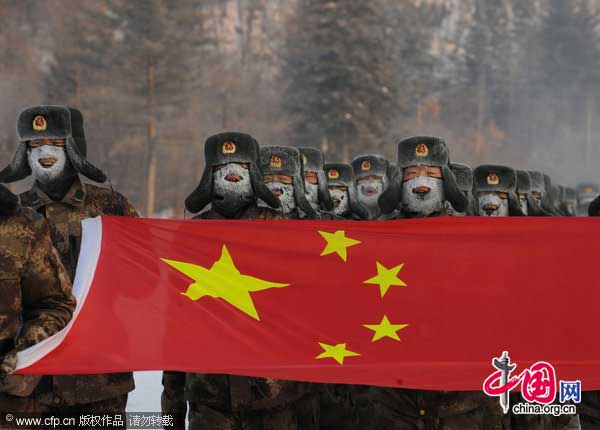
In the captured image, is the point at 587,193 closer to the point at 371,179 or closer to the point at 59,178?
the point at 371,179

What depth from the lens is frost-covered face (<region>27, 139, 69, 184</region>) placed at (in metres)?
6.63

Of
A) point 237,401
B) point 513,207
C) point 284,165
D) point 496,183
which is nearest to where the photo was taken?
point 237,401

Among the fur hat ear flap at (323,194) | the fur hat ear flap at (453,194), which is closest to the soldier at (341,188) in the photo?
the fur hat ear flap at (323,194)

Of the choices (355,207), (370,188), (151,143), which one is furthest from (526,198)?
(151,143)

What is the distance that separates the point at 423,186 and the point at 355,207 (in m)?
4.23

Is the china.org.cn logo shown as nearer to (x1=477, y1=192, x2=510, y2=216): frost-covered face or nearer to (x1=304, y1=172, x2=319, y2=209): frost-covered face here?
(x1=477, y1=192, x2=510, y2=216): frost-covered face

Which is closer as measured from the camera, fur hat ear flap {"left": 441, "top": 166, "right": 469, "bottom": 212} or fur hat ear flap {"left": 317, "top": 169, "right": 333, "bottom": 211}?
fur hat ear flap {"left": 441, "top": 166, "right": 469, "bottom": 212}

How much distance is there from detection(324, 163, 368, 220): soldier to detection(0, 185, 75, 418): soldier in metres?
6.48

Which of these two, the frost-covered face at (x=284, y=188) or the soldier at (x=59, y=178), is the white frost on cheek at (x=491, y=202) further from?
the soldier at (x=59, y=178)

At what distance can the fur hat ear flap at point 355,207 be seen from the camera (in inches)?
437

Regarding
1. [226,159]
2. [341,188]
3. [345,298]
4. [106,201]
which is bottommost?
[345,298]

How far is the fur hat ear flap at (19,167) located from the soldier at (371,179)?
22.1 feet

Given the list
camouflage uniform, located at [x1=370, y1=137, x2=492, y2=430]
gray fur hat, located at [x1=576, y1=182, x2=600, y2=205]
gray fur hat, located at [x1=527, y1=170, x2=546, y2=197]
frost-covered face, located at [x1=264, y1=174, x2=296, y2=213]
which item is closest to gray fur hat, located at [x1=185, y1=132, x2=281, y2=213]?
frost-covered face, located at [x1=264, y1=174, x2=296, y2=213]

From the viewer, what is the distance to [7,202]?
5.08 meters
